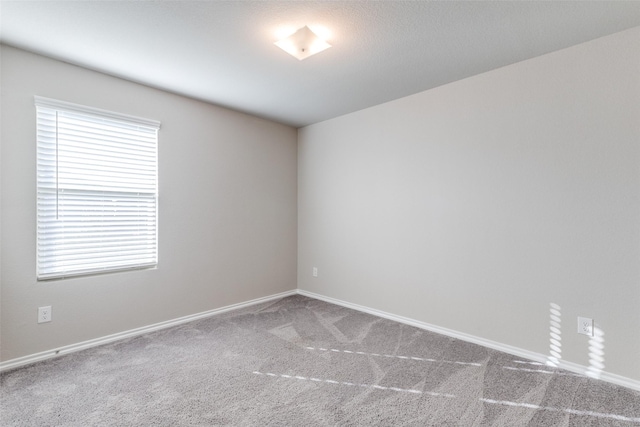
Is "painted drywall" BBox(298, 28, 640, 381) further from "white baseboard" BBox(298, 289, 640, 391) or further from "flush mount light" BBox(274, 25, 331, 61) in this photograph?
"flush mount light" BBox(274, 25, 331, 61)

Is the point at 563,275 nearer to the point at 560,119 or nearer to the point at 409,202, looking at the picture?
the point at 560,119

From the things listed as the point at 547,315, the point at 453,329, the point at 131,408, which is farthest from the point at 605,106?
the point at 131,408

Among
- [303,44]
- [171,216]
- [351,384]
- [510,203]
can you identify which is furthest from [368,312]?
[303,44]

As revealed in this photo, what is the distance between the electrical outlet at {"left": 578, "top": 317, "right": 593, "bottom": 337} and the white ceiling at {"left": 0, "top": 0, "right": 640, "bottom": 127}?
6.70ft

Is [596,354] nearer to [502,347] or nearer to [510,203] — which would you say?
[502,347]

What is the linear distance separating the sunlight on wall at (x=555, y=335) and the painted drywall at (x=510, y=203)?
0.7 inches

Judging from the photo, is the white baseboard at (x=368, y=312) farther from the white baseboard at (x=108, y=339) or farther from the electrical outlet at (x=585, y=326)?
the electrical outlet at (x=585, y=326)

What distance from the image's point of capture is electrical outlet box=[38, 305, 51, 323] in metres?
2.46

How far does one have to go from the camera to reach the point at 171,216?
10.6 feet

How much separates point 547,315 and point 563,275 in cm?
35

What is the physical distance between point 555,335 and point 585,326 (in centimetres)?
21

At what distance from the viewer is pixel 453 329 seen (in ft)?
9.76

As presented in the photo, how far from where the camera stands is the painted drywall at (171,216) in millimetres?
2350

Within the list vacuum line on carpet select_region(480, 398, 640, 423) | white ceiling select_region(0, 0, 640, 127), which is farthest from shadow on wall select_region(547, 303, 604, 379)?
white ceiling select_region(0, 0, 640, 127)
